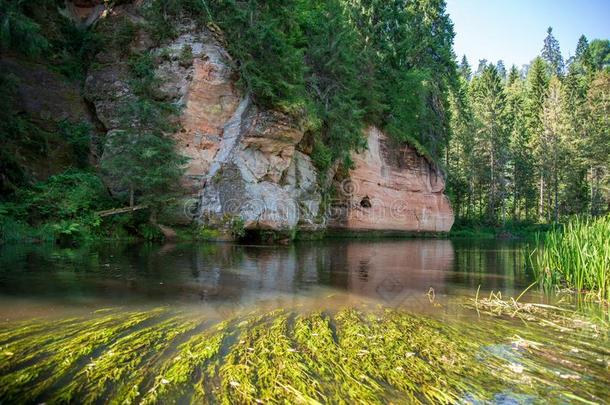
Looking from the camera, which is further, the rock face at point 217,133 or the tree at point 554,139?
the tree at point 554,139

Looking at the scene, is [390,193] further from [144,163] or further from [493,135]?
[493,135]

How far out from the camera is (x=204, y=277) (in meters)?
7.67

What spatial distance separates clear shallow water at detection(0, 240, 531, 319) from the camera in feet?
18.2

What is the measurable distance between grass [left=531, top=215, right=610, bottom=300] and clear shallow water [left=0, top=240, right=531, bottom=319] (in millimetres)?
710

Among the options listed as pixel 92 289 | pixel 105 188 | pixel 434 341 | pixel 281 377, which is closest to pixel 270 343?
pixel 281 377

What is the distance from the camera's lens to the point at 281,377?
2947 mm

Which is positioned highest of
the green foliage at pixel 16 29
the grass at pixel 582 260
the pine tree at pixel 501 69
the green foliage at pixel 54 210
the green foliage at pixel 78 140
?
the pine tree at pixel 501 69

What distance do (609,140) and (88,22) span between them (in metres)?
44.9

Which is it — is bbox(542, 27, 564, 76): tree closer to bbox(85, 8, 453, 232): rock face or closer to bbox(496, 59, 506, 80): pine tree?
bbox(496, 59, 506, 80): pine tree

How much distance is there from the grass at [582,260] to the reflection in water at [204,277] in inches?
28.8

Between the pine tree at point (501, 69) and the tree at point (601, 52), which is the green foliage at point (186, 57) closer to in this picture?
the tree at point (601, 52)

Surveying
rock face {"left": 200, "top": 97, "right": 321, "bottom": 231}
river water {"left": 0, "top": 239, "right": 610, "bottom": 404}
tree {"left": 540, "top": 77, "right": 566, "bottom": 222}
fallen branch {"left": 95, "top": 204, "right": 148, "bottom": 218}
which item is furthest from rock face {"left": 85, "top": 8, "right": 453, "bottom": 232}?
tree {"left": 540, "top": 77, "right": 566, "bottom": 222}

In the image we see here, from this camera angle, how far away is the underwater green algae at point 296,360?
270 cm

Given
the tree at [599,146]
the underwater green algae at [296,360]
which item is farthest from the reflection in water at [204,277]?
the tree at [599,146]
